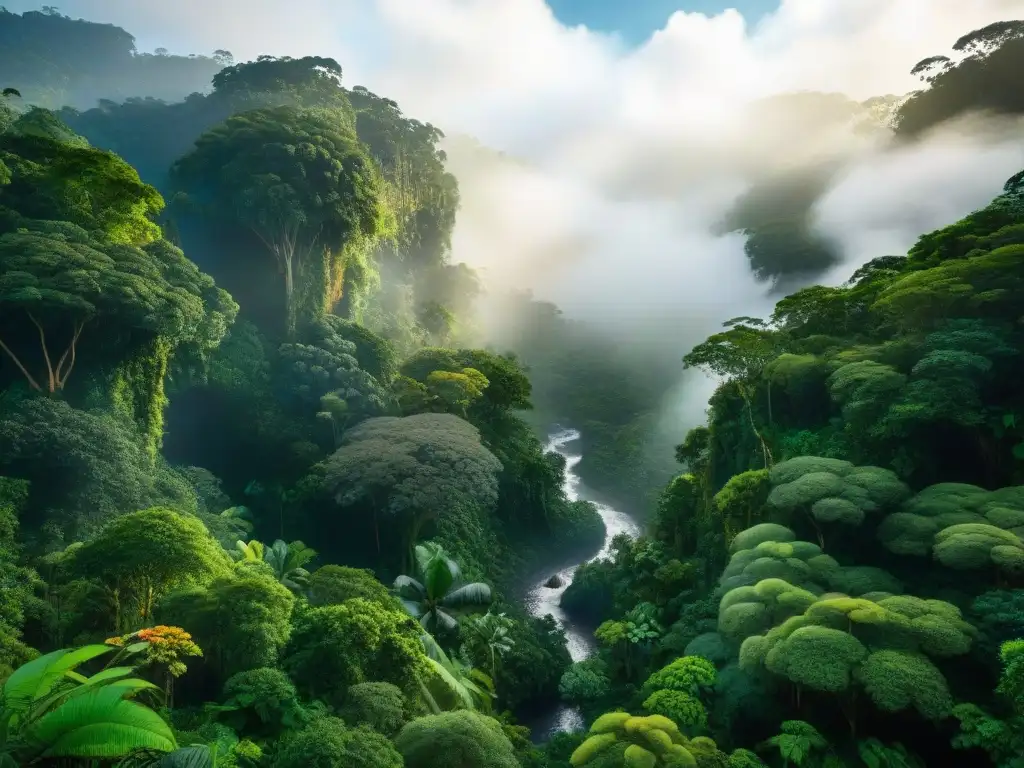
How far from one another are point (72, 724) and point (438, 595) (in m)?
11.2

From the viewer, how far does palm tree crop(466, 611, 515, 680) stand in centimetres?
1927

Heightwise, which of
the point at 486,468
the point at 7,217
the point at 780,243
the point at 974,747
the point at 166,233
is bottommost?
the point at 974,747

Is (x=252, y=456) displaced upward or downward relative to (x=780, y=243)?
downward

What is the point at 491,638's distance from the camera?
19.6 m

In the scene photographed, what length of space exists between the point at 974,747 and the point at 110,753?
12.5 meters

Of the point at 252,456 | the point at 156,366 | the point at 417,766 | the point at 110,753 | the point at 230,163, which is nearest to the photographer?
the point at 110,753

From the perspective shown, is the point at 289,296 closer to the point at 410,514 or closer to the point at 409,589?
the point at 410,514

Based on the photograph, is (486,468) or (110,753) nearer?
(110,753)

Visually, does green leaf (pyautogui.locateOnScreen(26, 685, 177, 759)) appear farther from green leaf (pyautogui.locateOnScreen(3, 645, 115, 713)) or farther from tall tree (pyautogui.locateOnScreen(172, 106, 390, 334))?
tall tree (pyautogui.locateOnScreen(172, 106, 390, 334))

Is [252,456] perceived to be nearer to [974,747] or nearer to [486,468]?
[486,468]

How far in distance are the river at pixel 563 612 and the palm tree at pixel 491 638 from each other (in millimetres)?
2454

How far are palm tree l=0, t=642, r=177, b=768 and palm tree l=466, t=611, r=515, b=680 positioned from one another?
1272 cm

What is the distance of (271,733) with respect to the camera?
937 centimetres

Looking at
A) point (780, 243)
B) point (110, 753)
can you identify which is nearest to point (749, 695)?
point (110, 753)
